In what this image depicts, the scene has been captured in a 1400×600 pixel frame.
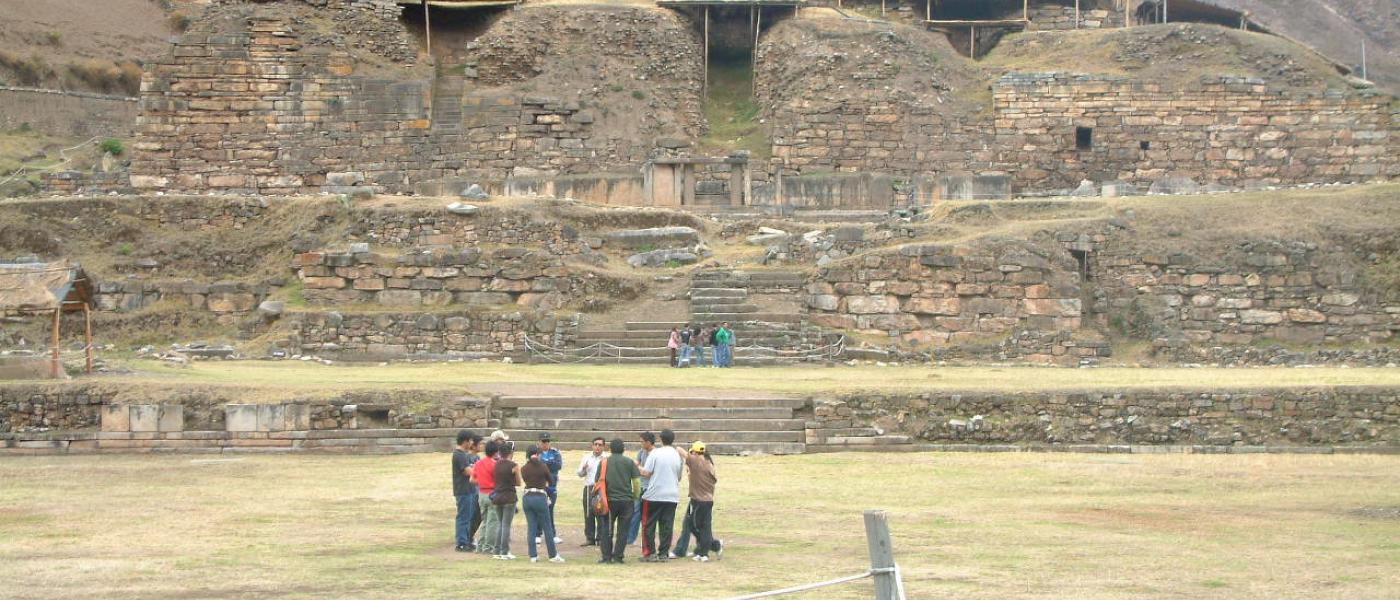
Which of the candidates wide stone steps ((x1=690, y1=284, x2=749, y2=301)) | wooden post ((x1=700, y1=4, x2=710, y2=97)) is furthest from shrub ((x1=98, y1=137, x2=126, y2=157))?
wide stone steps ((x1=690, y1=284, x2=749, y2=301))

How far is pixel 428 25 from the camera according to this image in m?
43.6

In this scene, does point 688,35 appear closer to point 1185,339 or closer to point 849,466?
point 1185,339

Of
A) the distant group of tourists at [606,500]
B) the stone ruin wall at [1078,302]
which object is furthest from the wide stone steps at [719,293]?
the distant group of tourists at [606,500]

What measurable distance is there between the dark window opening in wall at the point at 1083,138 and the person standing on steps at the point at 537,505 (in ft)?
91.1

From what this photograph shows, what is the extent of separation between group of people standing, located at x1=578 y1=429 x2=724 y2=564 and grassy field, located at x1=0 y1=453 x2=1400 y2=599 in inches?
10.0

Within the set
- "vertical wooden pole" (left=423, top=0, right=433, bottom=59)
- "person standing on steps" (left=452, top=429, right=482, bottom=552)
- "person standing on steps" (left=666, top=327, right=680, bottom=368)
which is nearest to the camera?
"person standing on steps" (left=452, top=429, right=482, bottom=552)

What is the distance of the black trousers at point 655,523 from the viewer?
15969 millimetres

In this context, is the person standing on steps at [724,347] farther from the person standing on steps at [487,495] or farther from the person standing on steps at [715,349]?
the person standing on steps at [487,495]

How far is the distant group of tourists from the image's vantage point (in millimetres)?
15797

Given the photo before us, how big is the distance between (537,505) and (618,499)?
65 cm

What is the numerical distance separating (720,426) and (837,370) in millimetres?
6281

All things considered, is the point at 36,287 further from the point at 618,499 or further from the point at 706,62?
Answer: the point at 706,62

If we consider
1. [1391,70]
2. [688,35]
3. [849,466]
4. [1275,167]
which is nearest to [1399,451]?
[849,466]

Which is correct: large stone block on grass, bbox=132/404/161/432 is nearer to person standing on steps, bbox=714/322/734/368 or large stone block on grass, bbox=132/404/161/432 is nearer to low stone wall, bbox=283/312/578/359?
low stone wall, bbox=283/312/578/359
